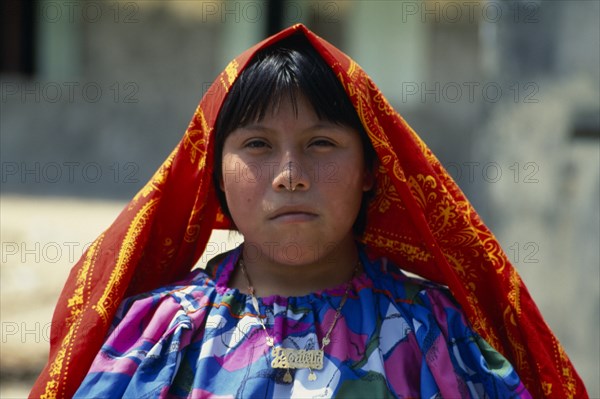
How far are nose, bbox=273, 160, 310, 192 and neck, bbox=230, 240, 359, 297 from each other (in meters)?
0.24

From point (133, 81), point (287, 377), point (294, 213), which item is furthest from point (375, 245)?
Answer: point (133, 81)

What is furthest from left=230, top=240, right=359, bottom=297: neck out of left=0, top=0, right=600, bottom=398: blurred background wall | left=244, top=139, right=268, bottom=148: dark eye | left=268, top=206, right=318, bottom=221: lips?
left=0, top=0, right=600, bottom=398: blurred background wall

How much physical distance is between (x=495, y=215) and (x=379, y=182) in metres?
1.73

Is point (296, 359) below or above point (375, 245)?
below

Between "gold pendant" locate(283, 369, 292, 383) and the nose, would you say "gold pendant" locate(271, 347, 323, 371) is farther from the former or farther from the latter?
the nose

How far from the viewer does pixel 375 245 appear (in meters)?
2.32

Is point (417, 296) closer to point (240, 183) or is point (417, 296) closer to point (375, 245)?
point (375, 245)

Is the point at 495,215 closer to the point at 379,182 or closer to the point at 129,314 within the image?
the point at 379,182

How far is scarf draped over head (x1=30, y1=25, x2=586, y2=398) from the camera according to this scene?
208 cm

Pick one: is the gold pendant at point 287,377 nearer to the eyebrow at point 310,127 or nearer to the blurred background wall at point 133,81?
the eyebrow at point 310,127

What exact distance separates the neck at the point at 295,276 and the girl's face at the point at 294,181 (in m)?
0.07

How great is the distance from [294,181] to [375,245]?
43cm

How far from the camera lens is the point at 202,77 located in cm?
811

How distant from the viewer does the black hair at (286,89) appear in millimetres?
2059
